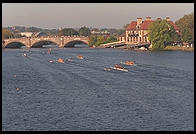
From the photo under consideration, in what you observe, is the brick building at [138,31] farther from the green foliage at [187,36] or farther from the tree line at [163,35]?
the green foliage at [187,36]

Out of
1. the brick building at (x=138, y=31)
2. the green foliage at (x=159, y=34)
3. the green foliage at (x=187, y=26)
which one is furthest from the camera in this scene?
the brick building at (x=138, y=31)

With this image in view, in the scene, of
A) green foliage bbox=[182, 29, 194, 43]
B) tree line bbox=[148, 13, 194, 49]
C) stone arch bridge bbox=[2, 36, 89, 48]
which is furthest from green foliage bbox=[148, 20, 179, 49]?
stone arch bridge bbox=[2, 36, 89, 48]

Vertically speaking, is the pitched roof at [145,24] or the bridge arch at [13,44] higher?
the pitched roof at [145,24]

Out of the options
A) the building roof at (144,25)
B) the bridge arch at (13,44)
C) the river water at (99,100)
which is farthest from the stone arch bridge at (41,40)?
the river water at (99,100)

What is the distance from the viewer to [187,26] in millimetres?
155875

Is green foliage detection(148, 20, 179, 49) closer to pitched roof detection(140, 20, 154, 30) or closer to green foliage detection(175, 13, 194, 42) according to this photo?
green foliage detection(175, 13, 194, 42)

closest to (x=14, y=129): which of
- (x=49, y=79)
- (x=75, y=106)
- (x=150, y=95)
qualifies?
(x=75, y=106)

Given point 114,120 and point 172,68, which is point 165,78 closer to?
point 172,68

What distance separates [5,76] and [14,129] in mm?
34522

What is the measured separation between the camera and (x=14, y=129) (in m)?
35.9

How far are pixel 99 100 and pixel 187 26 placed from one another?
4527 inches

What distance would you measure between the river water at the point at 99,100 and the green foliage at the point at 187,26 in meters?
68.3

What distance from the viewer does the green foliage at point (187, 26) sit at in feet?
458

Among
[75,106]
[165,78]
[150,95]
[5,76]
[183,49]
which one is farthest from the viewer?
[183,49]
